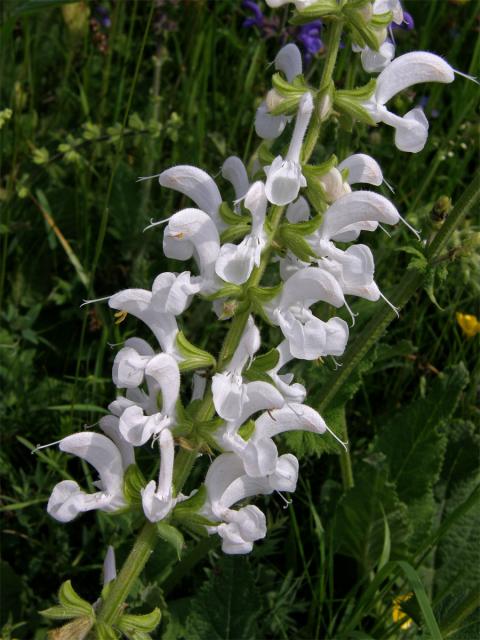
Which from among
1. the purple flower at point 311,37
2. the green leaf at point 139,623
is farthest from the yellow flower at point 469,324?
the green leaf at point 139,623

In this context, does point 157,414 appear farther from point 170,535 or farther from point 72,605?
point 72,605

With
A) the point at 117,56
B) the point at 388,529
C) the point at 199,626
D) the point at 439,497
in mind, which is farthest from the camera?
Result: the point at 117,56

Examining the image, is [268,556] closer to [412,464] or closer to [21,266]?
[412,464]

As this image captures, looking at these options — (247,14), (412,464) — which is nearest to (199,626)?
(412,464)

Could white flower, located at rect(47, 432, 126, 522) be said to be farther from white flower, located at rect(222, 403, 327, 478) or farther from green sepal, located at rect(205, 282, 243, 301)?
green sepal, located at rect(205, 282, 243, 301)

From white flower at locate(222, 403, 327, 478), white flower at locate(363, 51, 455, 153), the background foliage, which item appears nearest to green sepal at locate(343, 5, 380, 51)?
white flower at locate(363, 51, 455, 153)

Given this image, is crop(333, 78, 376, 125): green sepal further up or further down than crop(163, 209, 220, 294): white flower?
further up

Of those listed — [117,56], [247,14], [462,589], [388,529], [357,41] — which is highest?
[357,41]

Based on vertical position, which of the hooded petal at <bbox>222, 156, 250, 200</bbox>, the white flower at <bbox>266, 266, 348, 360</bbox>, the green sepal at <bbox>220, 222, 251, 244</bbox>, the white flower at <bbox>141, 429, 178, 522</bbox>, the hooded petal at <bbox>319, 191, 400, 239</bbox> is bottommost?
the white flower at <bbox>141, 429, 178, 522</bbox>
